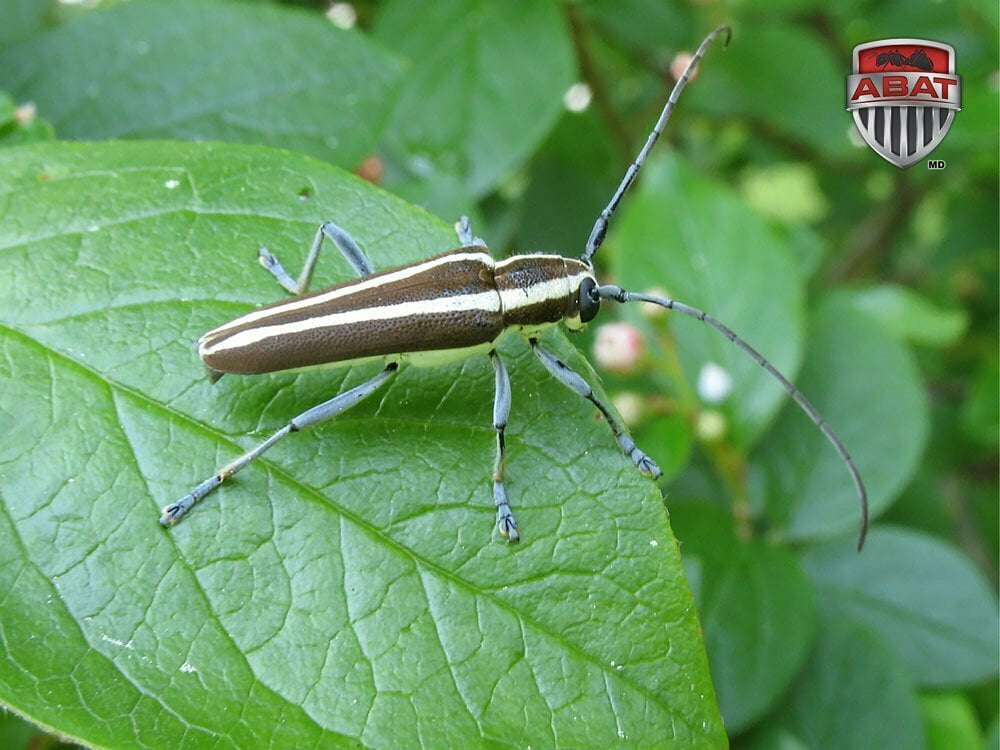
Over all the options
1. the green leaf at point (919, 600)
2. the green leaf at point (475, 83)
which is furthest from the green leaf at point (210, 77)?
the green leaf at point (919, 600)

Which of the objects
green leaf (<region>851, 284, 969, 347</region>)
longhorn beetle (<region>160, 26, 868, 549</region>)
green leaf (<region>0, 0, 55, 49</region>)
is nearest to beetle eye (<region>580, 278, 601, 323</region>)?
longhorn beetle (<region>160, 26, 868, 549</region>)

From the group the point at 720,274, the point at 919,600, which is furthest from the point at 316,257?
the point at 919,600

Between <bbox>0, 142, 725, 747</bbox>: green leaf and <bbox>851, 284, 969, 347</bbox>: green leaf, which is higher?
<bbox>0, 142, 725, 747</bbox>: green leaf

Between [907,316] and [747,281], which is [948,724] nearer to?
[747,281]

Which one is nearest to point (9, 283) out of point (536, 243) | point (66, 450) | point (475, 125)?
point (66, 450)

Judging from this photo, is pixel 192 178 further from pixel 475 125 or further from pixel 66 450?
pixel 475 125

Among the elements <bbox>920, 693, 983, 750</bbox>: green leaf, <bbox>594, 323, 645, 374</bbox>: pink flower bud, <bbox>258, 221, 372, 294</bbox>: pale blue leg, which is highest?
<bbox>258, 221, 372, 294</bbox>: pale blue leg

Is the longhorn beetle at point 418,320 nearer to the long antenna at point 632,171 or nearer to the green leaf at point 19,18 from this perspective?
the long antenna at point 632,171

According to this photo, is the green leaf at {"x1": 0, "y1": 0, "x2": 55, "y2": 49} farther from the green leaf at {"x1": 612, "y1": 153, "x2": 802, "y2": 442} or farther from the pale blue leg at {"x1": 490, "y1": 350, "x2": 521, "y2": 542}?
the green leaf at {"x1": 612, "y1": 153, "x2": 802, "y2": 442}
